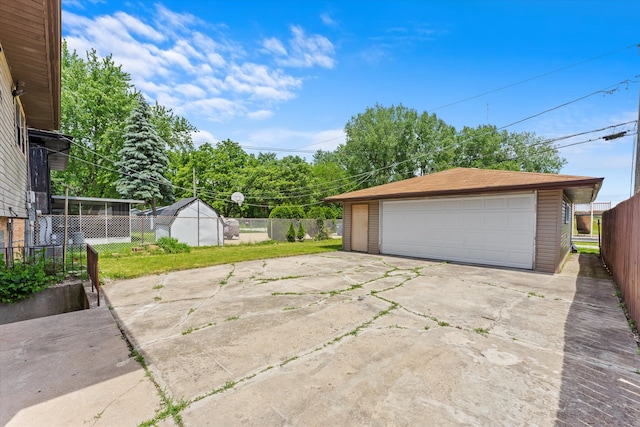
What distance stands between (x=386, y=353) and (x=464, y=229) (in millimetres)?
7150

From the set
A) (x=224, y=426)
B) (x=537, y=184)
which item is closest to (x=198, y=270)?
(x=224, y=426)

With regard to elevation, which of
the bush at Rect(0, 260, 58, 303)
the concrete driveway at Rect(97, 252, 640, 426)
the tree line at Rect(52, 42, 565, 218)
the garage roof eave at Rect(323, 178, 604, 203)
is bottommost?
the concrete driveway at Rect(97, 252, 640, 426)

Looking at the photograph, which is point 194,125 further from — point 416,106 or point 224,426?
point 224,426

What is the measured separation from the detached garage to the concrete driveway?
7.02 ft

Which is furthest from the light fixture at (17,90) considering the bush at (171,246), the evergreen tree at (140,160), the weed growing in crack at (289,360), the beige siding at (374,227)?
the evergreen tree at (140,160)

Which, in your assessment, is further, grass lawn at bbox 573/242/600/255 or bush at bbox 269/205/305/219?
bush at bbox 269/205/305/219

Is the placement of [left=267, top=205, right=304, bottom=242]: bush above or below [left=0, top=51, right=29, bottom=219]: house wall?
below

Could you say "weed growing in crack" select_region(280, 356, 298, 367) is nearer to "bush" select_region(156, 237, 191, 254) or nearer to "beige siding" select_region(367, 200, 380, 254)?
"beige siding" select_region(367, 200, 380, 254)

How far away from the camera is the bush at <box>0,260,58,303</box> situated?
14.3 ft

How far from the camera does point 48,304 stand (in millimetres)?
4918

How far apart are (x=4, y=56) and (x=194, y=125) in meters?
27.5

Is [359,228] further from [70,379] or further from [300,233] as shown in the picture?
[70,379]

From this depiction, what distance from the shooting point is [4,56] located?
4660 millimetres

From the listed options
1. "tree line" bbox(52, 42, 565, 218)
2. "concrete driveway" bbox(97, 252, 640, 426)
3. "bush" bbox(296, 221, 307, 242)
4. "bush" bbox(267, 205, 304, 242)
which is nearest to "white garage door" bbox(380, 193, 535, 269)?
"concrete driveway" bbox(97, 252, 640, 426)
